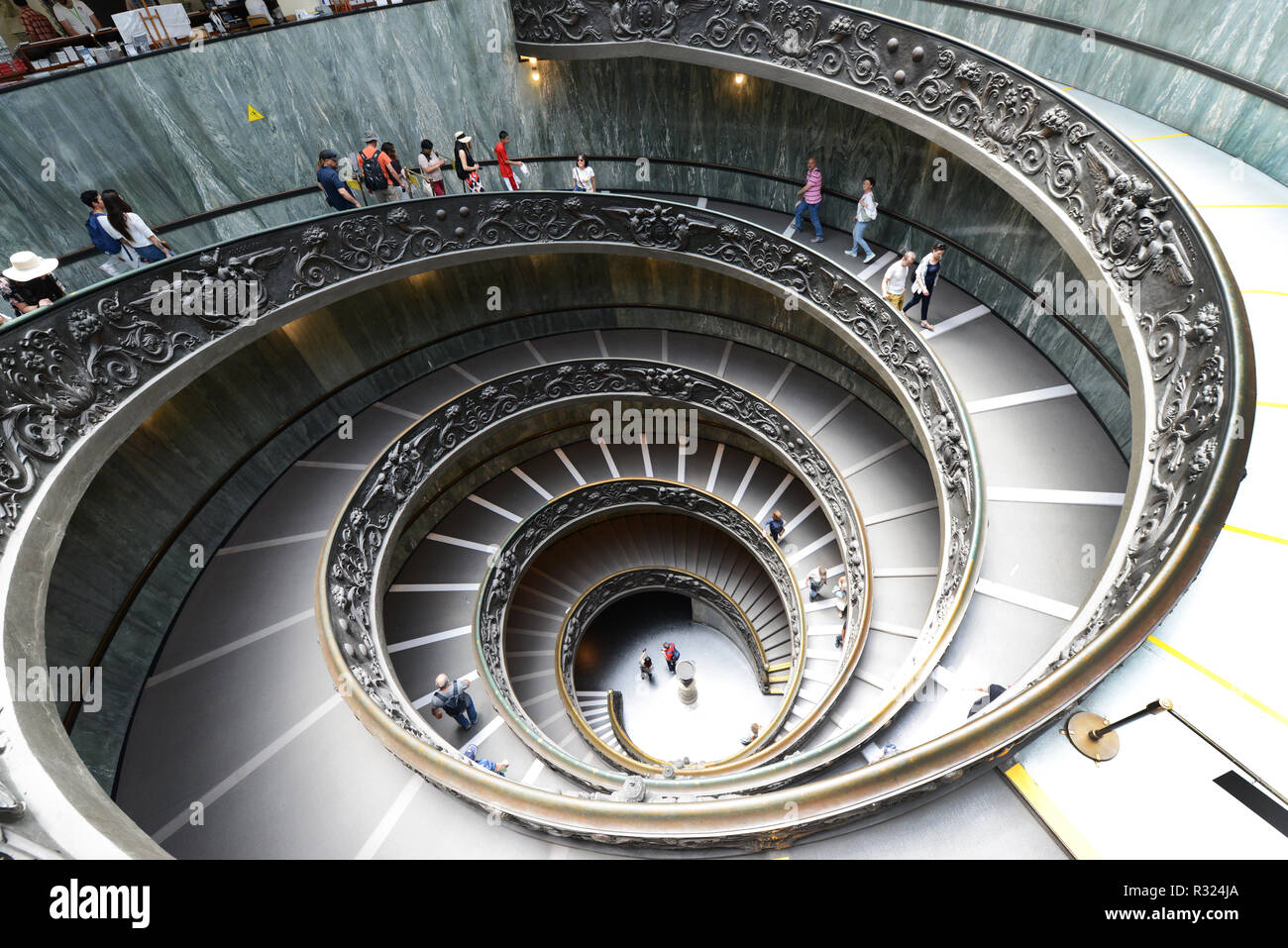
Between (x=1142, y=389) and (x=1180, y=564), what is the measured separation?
2591 millimetres

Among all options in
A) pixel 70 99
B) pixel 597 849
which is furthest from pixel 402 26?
pixel 597 849

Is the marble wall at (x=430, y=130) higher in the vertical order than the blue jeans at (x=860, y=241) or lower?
higher

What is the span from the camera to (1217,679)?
3.15 meters

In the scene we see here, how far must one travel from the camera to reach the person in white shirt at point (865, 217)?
8.77 m

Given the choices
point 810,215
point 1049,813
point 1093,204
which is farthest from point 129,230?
point 1093,204

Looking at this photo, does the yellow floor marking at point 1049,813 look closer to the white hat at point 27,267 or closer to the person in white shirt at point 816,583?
the person in white shirt at point 816,583

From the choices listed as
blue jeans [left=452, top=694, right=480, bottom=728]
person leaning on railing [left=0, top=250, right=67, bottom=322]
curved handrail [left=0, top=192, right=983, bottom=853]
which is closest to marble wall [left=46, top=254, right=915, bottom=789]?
curved handrail [left=0, top=192, right=983, bottom=853]

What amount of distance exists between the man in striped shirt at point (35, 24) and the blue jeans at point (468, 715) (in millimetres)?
11951

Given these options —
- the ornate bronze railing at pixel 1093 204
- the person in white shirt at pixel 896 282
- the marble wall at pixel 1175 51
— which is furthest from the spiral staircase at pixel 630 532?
the marble wall at pixel 1175 51

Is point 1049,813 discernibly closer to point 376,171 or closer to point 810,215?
point 810,215

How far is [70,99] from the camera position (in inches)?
313

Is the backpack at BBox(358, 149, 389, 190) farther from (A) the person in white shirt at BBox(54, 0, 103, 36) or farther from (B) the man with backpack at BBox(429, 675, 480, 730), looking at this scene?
(B) the man with backpack at BBox(429, 675, 480, 730)

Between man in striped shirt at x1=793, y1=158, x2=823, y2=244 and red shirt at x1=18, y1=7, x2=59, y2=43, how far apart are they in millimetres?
12017

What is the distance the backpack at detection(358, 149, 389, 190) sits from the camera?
29.9 feet
